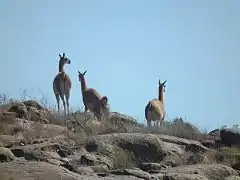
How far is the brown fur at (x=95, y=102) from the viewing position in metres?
25.1

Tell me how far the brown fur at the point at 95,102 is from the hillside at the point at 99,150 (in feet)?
11.2

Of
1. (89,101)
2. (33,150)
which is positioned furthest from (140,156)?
(89,101)

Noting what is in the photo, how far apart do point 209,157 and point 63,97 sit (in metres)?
12.1

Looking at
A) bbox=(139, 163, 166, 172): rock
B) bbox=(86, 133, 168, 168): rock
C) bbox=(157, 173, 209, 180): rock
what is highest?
bbox=(86, 133, 168, 168): rock

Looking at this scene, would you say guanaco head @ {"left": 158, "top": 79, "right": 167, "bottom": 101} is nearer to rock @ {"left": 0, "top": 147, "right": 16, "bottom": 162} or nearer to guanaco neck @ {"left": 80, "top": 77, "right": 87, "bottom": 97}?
guanaco neck @ {"left": 80, "top": 77, "right": 87, "bottom": 97}

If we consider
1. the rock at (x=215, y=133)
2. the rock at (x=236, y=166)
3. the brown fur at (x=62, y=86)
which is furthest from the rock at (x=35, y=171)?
the brown fur at (x=62, y=86)

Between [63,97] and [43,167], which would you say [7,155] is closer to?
[43,167]

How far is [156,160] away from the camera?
52.7 feet

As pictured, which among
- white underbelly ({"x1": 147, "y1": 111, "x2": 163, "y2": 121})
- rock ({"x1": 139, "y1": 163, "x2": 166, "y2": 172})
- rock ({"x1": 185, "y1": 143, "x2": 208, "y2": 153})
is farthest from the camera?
white underbelly ({"x1": 147, "y1": 111, "x2": 163, "y2": 121})

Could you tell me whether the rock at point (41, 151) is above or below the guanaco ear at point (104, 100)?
below

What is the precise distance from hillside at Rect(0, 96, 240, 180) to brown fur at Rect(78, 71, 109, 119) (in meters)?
→ 3.42

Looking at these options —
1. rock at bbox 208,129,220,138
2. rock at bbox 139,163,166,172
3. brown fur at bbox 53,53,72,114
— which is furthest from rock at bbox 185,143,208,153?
brown fur at bbox 53,53,72,114

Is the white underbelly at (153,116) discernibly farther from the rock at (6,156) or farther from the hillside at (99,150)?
the rock at (6,156)

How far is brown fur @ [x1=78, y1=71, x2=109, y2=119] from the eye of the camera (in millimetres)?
25141
